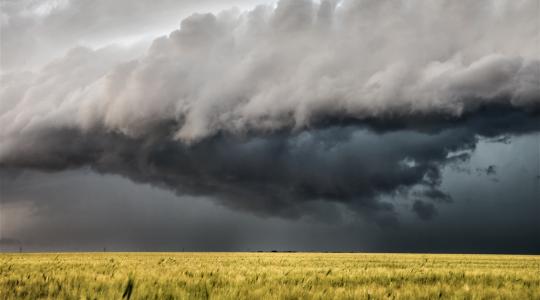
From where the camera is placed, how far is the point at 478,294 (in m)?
8.27

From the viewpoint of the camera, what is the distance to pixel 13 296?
24.5ft

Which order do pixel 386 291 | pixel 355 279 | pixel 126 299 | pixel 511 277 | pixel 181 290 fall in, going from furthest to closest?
pixel 511 277, pixel 355 279, pixel 386 291, pixel 181 290, pixel 126 299

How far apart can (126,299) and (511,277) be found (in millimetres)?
10380

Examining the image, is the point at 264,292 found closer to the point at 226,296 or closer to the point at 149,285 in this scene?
the point at 226,296

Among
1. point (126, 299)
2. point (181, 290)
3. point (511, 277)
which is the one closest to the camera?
point (126, 299)

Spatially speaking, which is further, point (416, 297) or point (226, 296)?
point (416, 297)

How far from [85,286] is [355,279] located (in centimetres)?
616

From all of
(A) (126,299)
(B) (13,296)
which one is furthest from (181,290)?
(B) (13,296)

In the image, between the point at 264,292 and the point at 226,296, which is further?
the point at 264,292

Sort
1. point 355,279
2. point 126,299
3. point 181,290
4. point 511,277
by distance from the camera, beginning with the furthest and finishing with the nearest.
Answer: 1. point 511,277
2. point 355,279
3. point 181,290
4. point 126,299

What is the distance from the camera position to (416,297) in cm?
806

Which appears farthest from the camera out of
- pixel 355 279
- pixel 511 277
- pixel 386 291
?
pixel 511 277

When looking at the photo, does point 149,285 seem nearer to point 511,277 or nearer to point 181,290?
point 181,290

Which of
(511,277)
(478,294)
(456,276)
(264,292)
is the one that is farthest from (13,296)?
(511,277)
